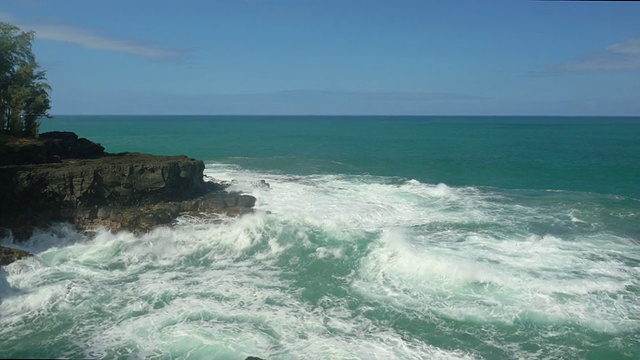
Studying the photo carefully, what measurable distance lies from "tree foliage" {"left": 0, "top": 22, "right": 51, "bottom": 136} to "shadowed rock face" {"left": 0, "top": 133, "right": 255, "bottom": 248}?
7.15 meters

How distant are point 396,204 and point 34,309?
2216cm

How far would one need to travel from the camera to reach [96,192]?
27.7 meters

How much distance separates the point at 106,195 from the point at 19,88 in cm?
1354

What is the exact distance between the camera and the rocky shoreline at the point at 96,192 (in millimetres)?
26156

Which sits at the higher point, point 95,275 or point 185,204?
point 185,204

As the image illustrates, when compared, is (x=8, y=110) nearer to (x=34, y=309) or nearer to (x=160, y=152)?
(x=34, y=309)

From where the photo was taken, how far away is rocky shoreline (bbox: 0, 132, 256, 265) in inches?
1030

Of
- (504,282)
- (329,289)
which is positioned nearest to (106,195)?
(329,289)

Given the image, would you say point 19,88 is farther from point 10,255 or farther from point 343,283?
point 343,283

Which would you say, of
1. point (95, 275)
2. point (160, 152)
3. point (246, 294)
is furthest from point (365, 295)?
point (160, 152)

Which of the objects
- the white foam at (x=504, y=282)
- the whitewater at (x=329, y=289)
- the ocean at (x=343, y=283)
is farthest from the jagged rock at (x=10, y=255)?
the white foam at (x=504, y=282)

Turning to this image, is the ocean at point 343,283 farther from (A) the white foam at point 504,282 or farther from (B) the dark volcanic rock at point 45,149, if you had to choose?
(B) the dark volcanic rock at point 45,149

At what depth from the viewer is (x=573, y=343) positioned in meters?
16.1

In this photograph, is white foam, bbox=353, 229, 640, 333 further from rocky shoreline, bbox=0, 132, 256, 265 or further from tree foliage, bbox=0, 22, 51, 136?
tree foliage, bbox=0, 22, 51, 136
